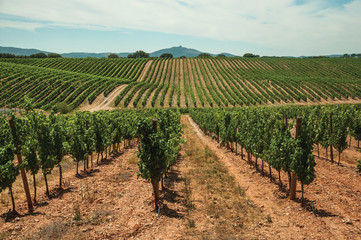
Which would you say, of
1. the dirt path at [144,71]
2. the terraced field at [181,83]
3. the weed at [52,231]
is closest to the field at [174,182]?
the weed at [52,231]

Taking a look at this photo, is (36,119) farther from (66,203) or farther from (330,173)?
(330,173)

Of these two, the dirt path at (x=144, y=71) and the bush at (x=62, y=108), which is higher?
the dirt path at (x=144, y=71)

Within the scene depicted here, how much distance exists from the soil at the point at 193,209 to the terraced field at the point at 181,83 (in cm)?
5265

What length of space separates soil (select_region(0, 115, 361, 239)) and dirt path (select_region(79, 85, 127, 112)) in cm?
4583

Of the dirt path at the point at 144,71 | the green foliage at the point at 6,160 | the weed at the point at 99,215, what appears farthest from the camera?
the dirt path at the point at 144,71

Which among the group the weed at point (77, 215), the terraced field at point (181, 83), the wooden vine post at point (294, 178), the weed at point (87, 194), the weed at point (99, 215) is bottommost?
the weed at point (87, 194)

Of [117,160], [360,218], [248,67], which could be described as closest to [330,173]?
[360,218]

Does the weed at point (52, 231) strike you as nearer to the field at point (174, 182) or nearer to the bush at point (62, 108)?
the field at point (174, 182)

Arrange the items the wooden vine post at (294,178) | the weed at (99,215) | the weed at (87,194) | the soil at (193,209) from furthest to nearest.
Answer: the weed at (87,194) → the wooden vine post at (294,178) → the weed at (99,215) → the soil at (193,209)

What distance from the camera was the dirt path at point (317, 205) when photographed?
432 inches

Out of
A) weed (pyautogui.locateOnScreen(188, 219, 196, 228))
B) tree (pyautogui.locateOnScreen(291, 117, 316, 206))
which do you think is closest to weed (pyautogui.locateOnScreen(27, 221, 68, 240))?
weed (pyautogui.locateOnScreen(188, 219, 196, 228))

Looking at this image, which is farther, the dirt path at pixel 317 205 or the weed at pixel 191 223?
the weed at pixel 191 223

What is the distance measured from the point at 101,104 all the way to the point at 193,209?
6000cm

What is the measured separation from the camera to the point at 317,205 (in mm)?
13570
